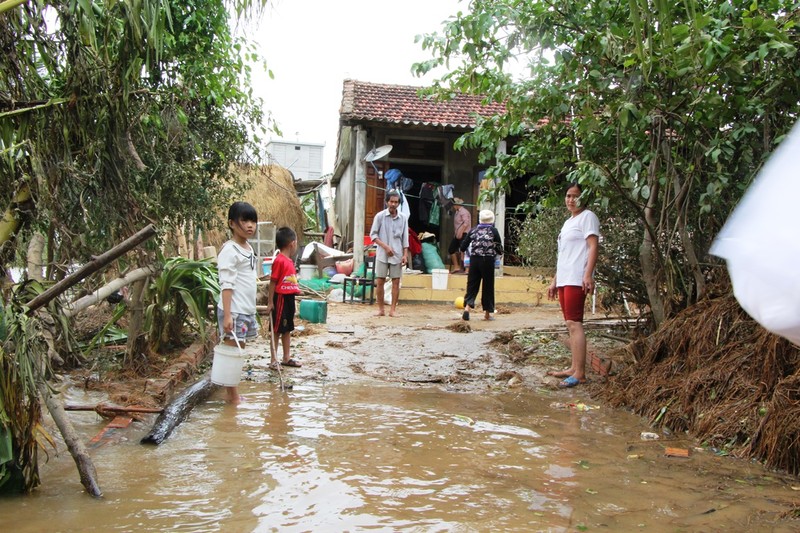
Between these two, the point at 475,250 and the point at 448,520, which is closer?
the point at 448,520

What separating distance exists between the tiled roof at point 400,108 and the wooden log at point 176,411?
10.5m

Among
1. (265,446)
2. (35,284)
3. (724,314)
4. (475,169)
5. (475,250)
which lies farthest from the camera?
(475,169)

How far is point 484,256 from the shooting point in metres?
10.5

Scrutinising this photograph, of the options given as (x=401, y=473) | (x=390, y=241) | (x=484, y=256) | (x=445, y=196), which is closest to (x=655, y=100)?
(x=401, y=473)

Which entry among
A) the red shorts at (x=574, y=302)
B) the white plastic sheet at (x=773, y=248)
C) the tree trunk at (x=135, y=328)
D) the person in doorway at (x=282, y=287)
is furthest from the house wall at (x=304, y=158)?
the white plastic sheet at (x=773, y=248)

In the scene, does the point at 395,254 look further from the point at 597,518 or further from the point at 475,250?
the point at 597,518

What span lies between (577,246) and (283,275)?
109 inches

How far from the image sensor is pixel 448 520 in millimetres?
3232

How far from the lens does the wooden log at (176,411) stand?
4.34 meters

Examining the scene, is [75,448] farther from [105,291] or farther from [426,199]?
→ [426,199]

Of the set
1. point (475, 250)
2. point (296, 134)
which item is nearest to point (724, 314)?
point (475, 250)

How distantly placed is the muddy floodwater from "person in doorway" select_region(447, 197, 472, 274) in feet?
32.7

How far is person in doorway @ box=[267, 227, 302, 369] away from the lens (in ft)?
22.2

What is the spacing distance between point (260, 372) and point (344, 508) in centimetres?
366
